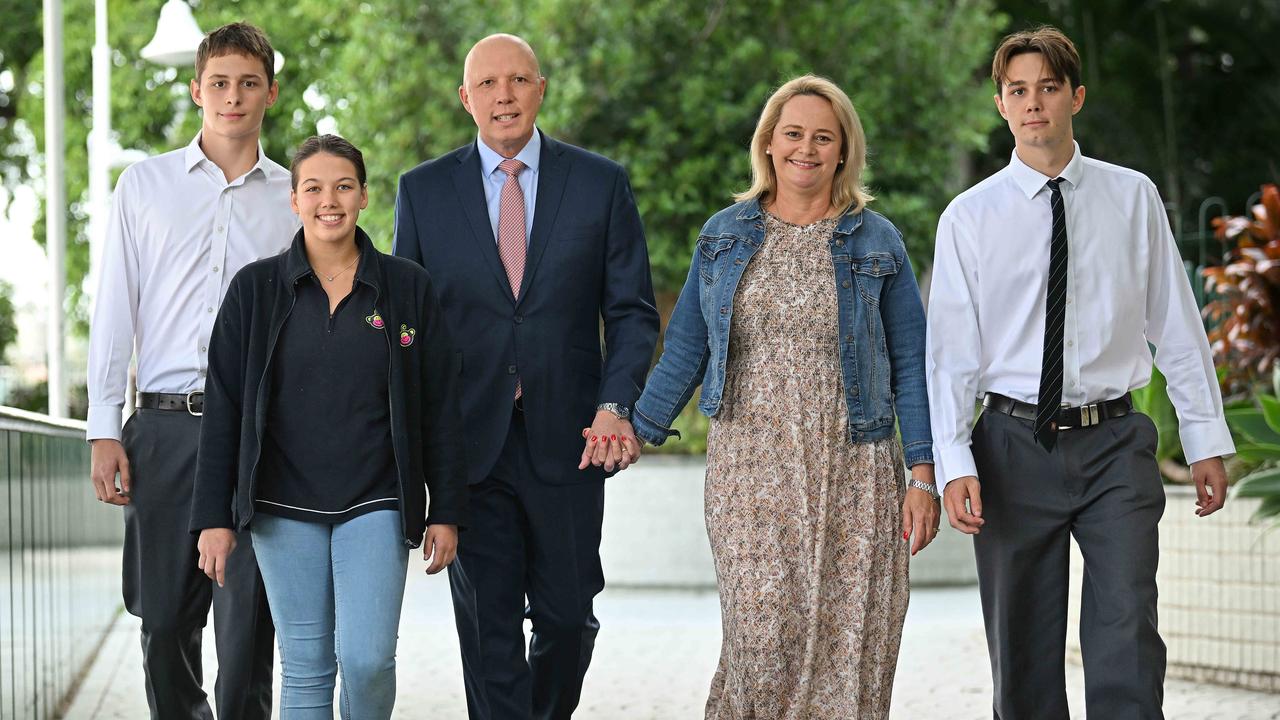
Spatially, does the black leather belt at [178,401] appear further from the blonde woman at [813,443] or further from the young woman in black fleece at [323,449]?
the blonde woman at [813,443]

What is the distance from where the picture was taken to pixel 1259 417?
22.8ft

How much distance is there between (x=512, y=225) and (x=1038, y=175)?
163 cm

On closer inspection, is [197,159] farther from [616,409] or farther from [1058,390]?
[1058,390]

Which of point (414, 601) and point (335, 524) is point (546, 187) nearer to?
point (335, 524)

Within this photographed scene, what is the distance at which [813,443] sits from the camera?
15.3ft

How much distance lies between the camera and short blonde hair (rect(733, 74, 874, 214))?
4.78 metres

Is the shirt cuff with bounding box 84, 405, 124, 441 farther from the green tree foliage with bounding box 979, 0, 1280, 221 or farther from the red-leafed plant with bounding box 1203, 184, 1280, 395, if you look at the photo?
the green tree foliage with bounding box 979, 0, 1280, 221

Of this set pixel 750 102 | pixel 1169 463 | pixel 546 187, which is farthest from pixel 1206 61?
pixel 546 187

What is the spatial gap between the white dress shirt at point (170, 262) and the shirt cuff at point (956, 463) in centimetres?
205

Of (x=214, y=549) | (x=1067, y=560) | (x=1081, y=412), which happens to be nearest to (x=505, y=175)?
(x=214, y=549)

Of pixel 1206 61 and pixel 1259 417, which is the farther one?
pixel 1206 61

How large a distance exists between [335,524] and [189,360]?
2.80ft

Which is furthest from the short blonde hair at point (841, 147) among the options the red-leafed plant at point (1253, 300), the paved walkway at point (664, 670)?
the red-leafed plant at point (1253, 300)

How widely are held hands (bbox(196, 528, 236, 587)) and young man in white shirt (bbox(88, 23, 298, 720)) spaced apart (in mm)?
Answer: 355
